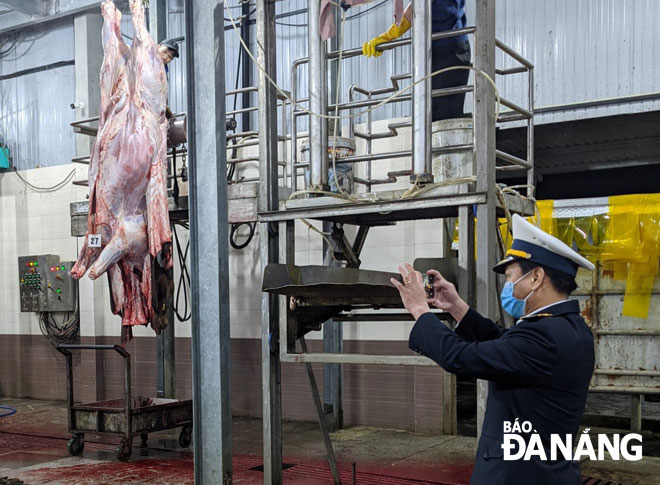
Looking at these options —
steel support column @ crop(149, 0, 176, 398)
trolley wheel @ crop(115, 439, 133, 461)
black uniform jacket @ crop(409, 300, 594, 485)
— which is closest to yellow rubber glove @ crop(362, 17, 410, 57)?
black uniform jacket @ crop(409, 300, 594, 485)

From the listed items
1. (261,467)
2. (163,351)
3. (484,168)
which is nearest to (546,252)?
(484,168)

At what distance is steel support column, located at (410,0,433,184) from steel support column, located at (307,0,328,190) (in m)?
0.69

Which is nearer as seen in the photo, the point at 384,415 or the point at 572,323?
the point at 572,323

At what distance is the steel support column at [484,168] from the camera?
424 cm

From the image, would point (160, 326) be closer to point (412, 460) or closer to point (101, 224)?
point (101, 224)

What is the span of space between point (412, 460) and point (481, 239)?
3.10m

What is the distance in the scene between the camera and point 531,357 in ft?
9.34

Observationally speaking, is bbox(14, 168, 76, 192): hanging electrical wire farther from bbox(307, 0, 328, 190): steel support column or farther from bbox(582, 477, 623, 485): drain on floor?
bbox(582, 477, 623, 485): drain on floor

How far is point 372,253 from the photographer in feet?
27.0

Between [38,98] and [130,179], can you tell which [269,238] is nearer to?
[130,179]

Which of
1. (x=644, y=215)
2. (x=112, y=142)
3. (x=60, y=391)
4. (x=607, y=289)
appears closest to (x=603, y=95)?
(x=644, y=215)

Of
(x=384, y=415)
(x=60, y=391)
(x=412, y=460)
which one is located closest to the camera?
(x=412, y=460)

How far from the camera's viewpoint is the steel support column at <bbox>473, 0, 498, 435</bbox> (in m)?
4.24

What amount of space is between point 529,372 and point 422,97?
2.10 meters
